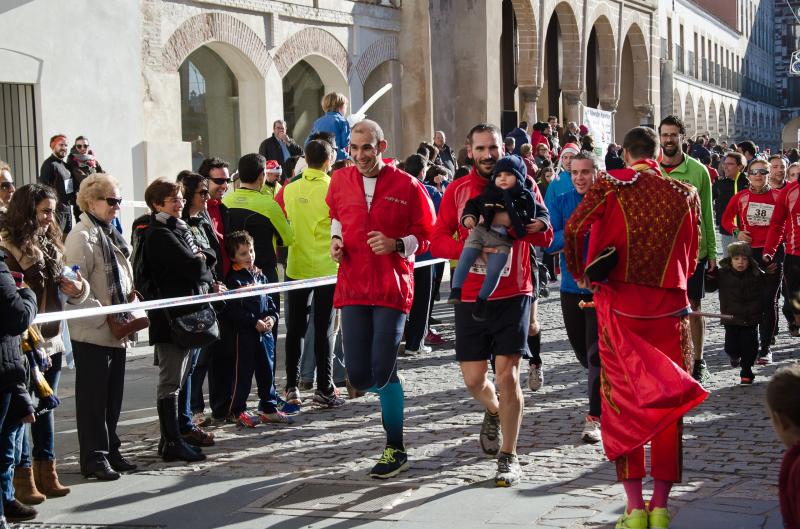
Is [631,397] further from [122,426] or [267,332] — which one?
[122,426]

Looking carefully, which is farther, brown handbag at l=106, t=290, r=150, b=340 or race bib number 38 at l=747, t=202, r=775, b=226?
race bib number 38 at l=747, t=202, r=775, b=226

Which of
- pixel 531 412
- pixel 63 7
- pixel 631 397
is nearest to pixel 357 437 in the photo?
pixel 531 412

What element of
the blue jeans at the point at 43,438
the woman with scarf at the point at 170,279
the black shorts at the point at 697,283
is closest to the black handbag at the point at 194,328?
the woman with scarf at the point at 170,279

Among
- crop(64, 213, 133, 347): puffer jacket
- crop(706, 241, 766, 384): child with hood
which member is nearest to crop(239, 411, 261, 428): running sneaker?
crop(64, 213, 133, 347): puffer jacket

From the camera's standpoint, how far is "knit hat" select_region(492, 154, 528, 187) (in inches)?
256

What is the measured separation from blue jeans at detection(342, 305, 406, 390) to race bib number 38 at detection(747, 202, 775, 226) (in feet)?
17.9

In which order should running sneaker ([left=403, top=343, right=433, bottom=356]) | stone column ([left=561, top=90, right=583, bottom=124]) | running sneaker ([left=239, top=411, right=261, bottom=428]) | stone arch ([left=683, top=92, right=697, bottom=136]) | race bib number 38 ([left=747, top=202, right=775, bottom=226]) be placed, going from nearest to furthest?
1. running sneaker ([left=239, top=411, right=261, bottom=428])
2. race bib number 38 ([left=747, top=202, right=775, bottom=226])
3. running sneaker ([left=403, top=343, right=433, bottom=356])
4. stone column ([left=561, top=90, right=583, bottom=124])
5. stone arch ([left=683, top=92, right=697, bottom=136])

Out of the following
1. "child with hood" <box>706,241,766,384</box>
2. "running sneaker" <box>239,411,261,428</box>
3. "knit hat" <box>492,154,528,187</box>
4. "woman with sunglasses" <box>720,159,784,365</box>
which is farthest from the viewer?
"woman with sunglasses" <box>720,159,784,365</box>

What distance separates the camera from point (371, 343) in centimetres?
691

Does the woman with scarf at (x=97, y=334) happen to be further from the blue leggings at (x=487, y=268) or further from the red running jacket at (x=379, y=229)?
the blue leggings at (x=487, y=268)

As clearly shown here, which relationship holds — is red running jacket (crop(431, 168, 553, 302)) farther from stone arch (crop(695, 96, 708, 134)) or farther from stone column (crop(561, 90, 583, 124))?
stone arch (crop(695, 96, 708, 134))

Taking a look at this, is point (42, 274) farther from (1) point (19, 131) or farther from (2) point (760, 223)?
(1) point (19, 131)

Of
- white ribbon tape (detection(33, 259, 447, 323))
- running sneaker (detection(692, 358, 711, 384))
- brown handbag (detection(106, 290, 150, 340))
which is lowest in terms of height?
running sneaker (detection(692, 358, 711, 384))

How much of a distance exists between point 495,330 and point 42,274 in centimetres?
239
